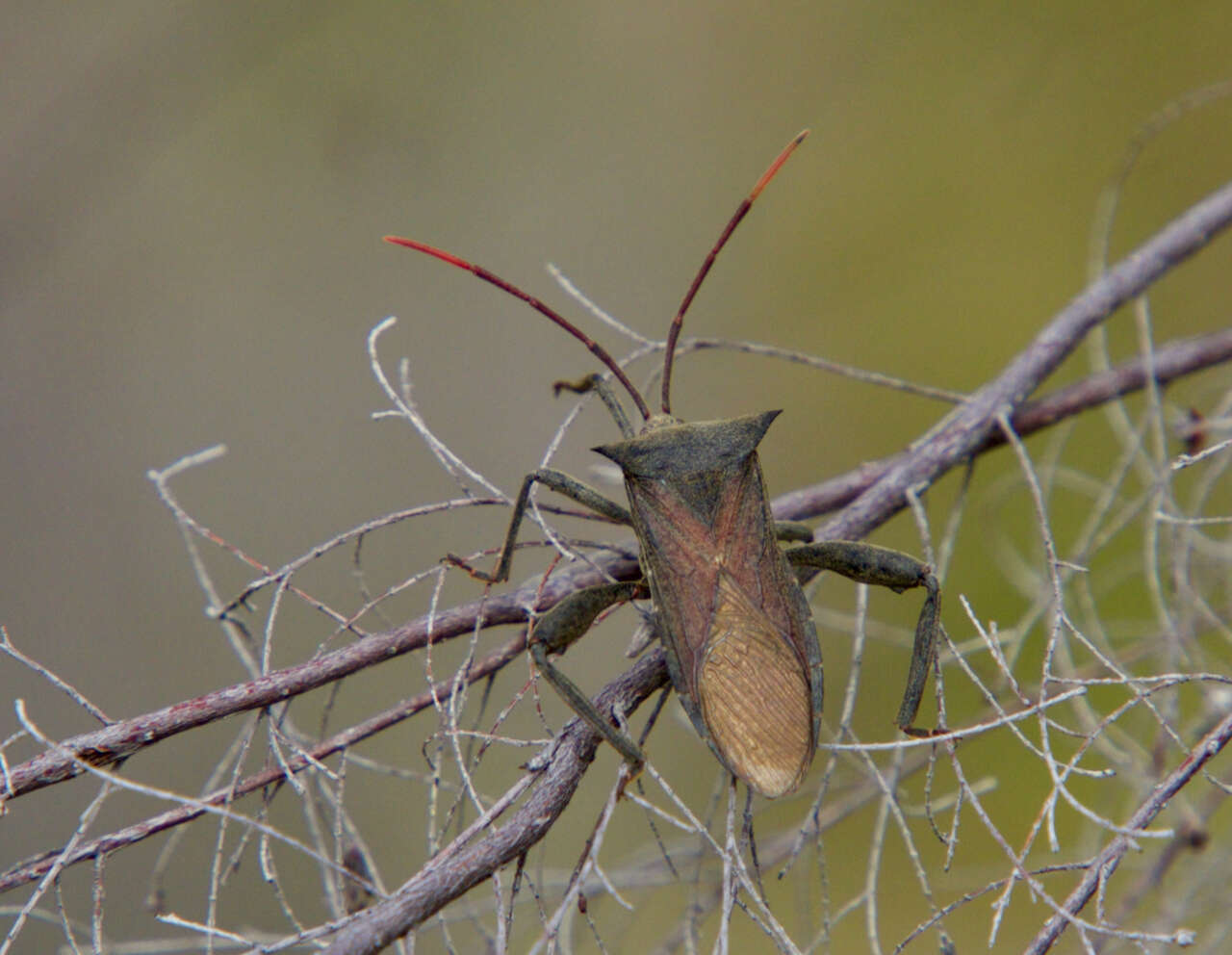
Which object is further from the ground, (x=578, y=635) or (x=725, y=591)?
(x=578, y=635)

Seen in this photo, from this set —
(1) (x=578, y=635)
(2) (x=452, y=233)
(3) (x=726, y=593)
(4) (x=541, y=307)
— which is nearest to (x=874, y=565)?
(3) (x=726, y=593)

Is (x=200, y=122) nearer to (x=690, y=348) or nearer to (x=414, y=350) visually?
(x=414, y=350)

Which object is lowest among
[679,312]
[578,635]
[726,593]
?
[726,593]

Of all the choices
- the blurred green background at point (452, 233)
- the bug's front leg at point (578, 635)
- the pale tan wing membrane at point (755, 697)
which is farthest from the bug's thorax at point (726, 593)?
the blurred green background at point (452, 233)

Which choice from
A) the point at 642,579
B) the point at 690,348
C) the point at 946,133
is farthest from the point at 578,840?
the point at 946,133

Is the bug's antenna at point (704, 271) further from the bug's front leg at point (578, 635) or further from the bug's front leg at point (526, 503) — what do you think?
the bug's front leg at point (578, 635)

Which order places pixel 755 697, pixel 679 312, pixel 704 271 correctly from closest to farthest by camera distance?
1. pixel 755 697
2. pixel 704 271
3. pixel 679 312

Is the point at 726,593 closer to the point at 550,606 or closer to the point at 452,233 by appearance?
the point at 550,606
